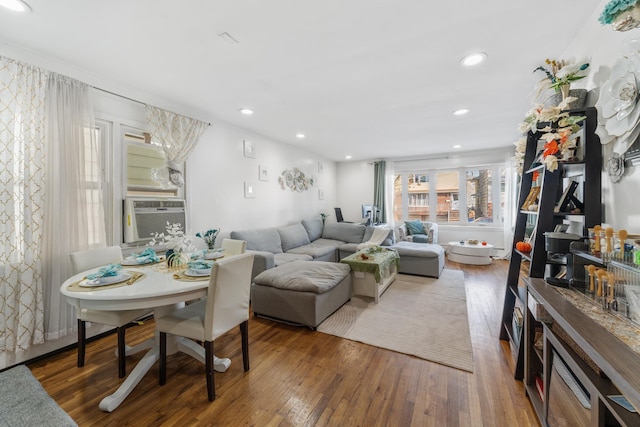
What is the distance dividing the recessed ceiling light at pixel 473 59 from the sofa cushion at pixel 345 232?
3592 mm

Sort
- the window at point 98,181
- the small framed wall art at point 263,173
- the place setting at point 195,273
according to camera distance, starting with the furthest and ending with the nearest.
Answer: the small framed wall art at point 263,173
the window at point 98,181
the place setting at point 195,273

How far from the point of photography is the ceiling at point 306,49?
1541mm

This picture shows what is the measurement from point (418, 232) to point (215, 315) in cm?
496

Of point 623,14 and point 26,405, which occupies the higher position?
point 623,14

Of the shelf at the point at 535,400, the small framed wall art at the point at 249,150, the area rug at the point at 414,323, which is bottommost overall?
the area rug at the point at 414,323

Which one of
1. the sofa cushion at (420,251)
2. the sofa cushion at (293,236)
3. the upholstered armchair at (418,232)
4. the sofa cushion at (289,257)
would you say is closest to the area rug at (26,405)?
the sofa cushion at (289,257)

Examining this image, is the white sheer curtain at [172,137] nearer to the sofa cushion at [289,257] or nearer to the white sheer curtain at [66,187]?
the white sheer curtain at [66,187]

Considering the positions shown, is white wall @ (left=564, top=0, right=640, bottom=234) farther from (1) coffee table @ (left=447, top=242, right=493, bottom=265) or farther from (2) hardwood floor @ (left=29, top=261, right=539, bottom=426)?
(1) coffee table @ (left=447, top=242, right=493, bottom=265)

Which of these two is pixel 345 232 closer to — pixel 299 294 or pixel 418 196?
pixel 418 196

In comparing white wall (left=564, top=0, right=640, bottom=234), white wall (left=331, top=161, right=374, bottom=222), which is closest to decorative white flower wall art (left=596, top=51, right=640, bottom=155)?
white wall (left=564, top=0, right=640, bottom=234)

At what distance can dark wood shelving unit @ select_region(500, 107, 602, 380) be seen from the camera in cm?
145

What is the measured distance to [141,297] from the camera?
1.43 metres

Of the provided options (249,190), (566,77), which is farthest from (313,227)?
(566,77)

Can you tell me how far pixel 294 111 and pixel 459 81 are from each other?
1851mm
